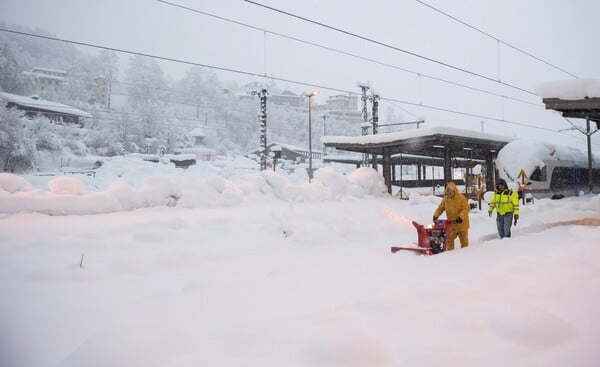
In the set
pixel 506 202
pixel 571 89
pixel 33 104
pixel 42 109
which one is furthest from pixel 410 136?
pixel 42 109

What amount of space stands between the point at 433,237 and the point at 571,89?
586 centimetres

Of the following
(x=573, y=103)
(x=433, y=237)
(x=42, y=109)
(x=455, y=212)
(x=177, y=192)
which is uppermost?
(x=42, y=109)

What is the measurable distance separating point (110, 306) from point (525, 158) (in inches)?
829

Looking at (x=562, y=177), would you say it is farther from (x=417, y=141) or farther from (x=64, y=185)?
(x=64, y=185)

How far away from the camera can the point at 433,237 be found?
22.3 ft

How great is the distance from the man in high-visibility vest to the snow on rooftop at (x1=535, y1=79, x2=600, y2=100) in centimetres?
276

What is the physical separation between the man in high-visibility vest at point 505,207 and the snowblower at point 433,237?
9.65 ft

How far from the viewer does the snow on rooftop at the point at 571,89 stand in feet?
27.8

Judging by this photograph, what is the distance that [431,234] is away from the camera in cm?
682

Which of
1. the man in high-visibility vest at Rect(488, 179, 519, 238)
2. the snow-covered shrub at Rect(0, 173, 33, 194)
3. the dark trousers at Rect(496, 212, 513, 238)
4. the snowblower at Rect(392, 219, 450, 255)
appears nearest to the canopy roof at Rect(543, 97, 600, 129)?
the man in high-visibility vest at Rect(488, 179, 519, 238)

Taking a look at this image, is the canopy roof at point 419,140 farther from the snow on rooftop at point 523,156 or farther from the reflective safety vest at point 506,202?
the reflective safety vest at point 506,202

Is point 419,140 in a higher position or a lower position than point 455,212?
higher

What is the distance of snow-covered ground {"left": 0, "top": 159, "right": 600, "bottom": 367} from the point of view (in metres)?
2.59

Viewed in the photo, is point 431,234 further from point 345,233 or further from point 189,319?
point 189,319
